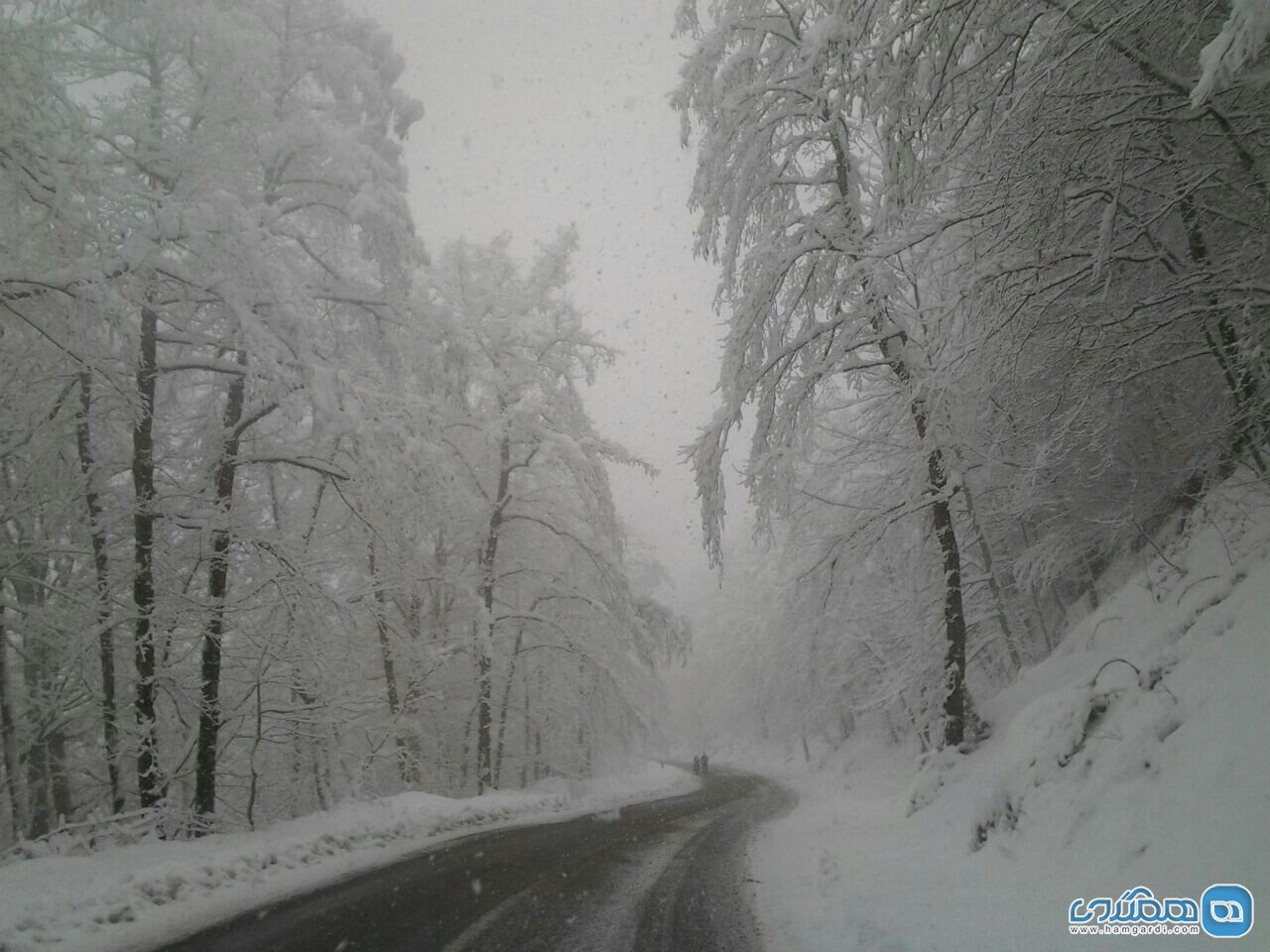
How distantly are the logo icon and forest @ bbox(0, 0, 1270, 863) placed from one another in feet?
12.9

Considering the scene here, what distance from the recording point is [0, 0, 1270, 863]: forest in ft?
18.3

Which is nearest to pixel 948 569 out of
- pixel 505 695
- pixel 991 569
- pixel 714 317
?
pixel 991 569

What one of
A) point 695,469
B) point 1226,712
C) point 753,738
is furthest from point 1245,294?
point 753,738

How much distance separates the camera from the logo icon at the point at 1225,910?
11.6ft

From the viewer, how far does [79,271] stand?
648 cm

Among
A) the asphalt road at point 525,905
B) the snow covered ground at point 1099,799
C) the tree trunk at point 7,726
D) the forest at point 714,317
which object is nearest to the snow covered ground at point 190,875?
the asphalt road at point 525,905

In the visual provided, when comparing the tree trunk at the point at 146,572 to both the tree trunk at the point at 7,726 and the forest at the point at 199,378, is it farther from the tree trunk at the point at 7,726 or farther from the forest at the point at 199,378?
the tree trunk at the point at 7,726

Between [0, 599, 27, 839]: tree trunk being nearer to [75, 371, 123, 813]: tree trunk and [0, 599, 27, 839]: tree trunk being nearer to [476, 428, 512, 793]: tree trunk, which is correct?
[75, 371, 123, 813]: tree trunk

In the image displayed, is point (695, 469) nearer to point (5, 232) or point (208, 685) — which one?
point (208, 685)

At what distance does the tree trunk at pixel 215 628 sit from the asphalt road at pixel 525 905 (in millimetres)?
3214

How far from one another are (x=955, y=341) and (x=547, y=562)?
15236 mm

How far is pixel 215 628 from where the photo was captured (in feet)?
29.7

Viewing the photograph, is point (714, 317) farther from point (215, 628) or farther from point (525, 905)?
point (215, 628)

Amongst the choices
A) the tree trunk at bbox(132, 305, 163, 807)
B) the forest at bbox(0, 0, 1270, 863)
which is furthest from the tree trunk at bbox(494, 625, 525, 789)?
the tree trunk at bbox(132, 305, 163, 807)
